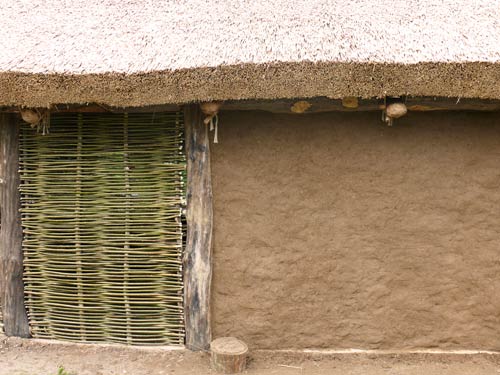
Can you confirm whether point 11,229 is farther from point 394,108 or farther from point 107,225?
point 394,108

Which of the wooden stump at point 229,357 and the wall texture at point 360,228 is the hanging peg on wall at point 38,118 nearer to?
the wall texture at point 360,228

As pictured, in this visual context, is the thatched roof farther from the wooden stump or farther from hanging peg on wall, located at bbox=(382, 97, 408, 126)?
the wooden stump

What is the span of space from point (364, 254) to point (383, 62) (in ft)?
4.11

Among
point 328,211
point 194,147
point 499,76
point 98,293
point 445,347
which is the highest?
A: point 499,76

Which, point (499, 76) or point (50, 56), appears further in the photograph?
point (50, 56)

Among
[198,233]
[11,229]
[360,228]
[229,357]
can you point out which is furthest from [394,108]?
[11,229]

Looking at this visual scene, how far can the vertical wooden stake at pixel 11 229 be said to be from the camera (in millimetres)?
3609

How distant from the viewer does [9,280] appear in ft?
12.0

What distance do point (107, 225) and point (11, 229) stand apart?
71 centimetres

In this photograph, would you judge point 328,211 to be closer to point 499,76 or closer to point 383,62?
point 383,62

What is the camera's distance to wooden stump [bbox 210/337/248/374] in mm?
3217

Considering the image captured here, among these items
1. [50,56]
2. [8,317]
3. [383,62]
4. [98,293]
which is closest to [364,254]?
[383,62]

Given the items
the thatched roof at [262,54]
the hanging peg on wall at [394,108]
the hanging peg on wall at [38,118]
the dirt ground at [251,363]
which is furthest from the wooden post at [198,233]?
the hanging peg on wall at [394,108]

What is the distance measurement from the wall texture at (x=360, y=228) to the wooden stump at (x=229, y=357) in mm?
228
